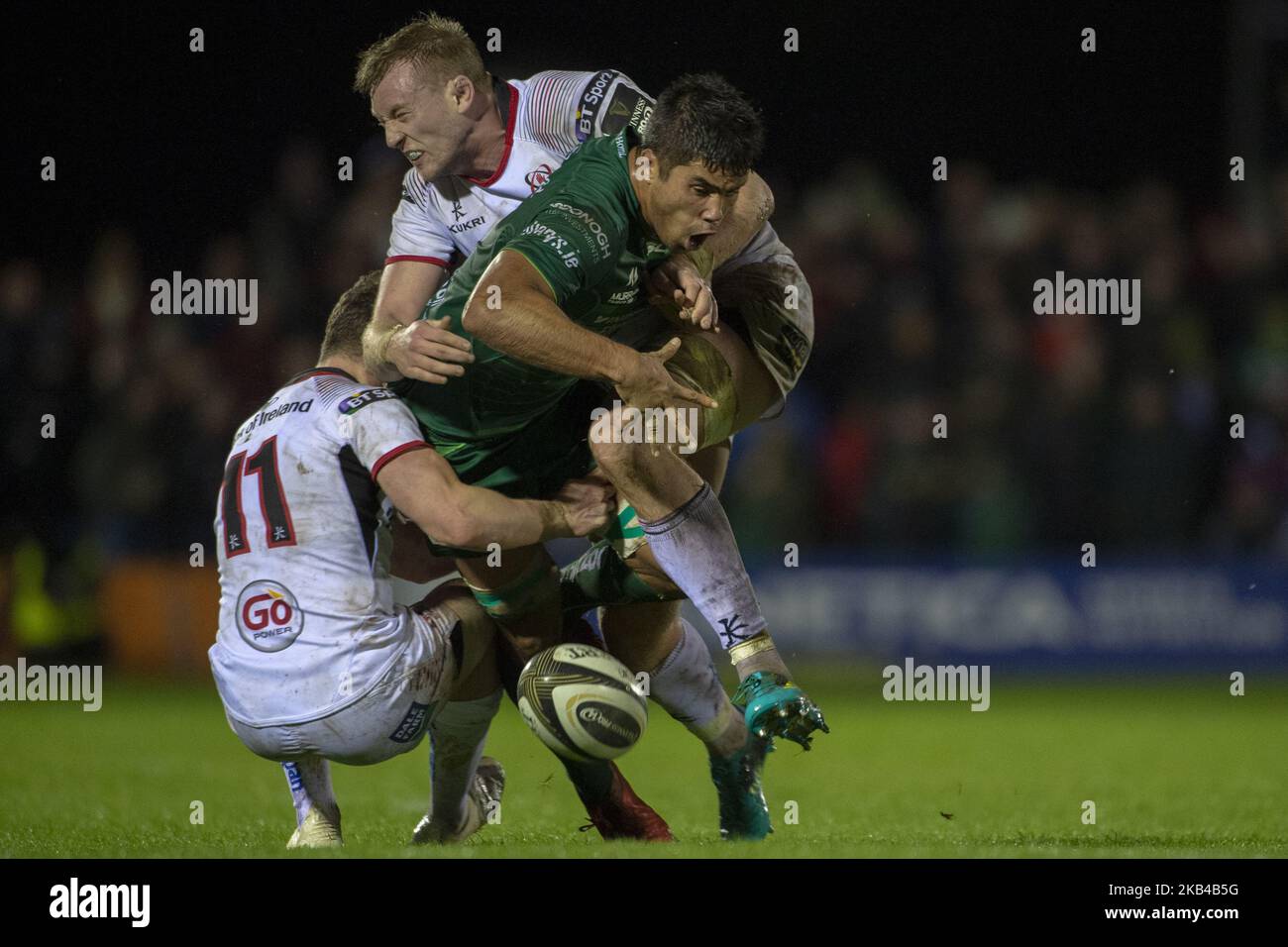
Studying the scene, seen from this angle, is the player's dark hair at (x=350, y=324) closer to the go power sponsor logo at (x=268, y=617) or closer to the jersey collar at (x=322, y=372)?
the jersey collar at (x=322, y=372)

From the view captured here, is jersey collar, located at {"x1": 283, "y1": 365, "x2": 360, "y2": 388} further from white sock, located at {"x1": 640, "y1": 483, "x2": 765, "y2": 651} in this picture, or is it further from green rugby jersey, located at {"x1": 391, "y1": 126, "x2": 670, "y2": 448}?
white sock, located at {"x1": 640, "y1": 483, "x2": 765, "y2": 651}

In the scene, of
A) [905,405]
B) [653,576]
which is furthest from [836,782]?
[905,405]

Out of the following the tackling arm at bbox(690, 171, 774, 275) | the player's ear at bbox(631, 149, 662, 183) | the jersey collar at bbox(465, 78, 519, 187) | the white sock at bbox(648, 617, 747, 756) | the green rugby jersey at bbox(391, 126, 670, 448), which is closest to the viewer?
the green rugby jersey at bbox(391, 126, 670, 448)

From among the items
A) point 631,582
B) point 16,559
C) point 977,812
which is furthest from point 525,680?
point 16,559

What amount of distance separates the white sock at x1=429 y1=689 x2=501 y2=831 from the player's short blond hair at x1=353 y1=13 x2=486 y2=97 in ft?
7.08

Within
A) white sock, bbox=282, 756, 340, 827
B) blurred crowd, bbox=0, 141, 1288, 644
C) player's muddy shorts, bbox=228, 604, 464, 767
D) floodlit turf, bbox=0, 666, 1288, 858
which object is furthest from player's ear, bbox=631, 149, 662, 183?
blurred crowd, bbox=0, 141, 1288, 644

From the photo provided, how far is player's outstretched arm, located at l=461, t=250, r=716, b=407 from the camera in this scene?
449 centimetres

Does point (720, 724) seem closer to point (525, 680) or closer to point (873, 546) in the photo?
point (525, 680)

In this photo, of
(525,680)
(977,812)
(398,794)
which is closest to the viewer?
(525,680)

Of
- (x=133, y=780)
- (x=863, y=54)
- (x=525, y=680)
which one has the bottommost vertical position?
(x=133, y=780)

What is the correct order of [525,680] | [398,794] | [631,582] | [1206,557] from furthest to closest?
[1206,557] < [398,794] < [631,582] < [525,680]

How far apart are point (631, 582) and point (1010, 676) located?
7.29 meters

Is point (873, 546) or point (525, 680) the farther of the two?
point (873, 546)

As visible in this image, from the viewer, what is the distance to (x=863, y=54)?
12.0m
